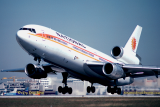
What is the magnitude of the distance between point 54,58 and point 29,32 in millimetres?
4126

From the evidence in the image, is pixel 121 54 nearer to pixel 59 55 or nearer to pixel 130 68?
pixel 130 68

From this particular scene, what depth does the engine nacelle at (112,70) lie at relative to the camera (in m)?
28.2

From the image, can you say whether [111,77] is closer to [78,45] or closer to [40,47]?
[78,45]

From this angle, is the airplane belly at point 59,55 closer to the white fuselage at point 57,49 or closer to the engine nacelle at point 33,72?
the white fuselage at point 57,49

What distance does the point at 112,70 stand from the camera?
2827 cm

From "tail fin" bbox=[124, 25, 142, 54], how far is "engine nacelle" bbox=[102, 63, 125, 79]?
1002 centimetres

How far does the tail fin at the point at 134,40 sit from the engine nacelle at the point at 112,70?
10.0 metres

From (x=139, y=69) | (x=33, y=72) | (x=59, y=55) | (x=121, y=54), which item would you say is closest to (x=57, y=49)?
(x=59, y=55)

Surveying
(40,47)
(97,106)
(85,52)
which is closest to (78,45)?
(85,52)

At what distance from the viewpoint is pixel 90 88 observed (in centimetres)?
3709

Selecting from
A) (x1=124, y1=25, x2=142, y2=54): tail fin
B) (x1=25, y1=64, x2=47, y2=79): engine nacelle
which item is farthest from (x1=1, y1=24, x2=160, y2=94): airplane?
(x1=124, y1=25, x2=142, y2=54): tail fin

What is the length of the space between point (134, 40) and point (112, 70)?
47.0 feet

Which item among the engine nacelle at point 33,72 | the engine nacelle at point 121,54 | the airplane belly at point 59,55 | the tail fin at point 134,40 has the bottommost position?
the engine nacelle at point 33,72

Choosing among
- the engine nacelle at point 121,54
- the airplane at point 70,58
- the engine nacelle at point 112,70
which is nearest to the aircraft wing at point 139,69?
the airplane at point 70,58
